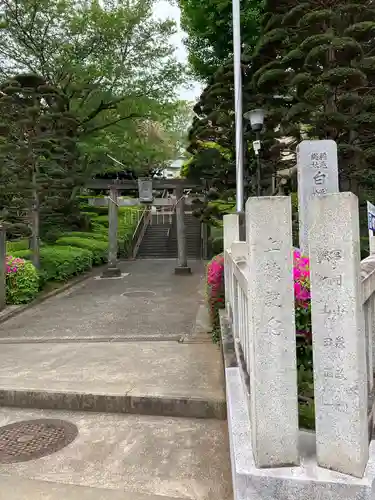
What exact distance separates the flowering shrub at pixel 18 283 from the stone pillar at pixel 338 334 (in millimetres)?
9667

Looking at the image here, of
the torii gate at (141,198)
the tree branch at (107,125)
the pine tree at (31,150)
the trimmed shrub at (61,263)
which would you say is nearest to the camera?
the pine tree at (31,150)

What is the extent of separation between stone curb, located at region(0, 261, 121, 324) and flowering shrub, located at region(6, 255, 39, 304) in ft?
0.79

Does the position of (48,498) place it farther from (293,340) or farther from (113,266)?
(113,266)

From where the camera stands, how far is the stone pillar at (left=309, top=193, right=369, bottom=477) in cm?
194

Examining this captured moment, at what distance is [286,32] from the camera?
10.3 metres

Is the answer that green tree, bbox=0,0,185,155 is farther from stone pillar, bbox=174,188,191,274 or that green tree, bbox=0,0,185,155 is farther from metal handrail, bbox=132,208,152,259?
metal handrail, bbox=132,208,152,259

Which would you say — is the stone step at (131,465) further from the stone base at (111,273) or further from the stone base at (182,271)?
the stone base at (182,271)

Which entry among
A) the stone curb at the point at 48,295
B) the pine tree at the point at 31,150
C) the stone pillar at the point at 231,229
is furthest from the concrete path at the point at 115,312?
the pine tree at the point at 31,150

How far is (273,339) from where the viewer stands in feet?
6.98

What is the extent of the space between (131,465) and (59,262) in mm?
11442

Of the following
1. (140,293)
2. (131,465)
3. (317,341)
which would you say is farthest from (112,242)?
(317,341)

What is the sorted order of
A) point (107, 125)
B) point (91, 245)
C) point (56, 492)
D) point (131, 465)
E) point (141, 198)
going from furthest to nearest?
point (107, 125)
point (91, 245)
point (141, 198)
point (131, 465)
point (56, 492)

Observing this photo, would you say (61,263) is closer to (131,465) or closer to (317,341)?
(131,465)

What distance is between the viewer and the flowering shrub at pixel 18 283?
1047 cm
